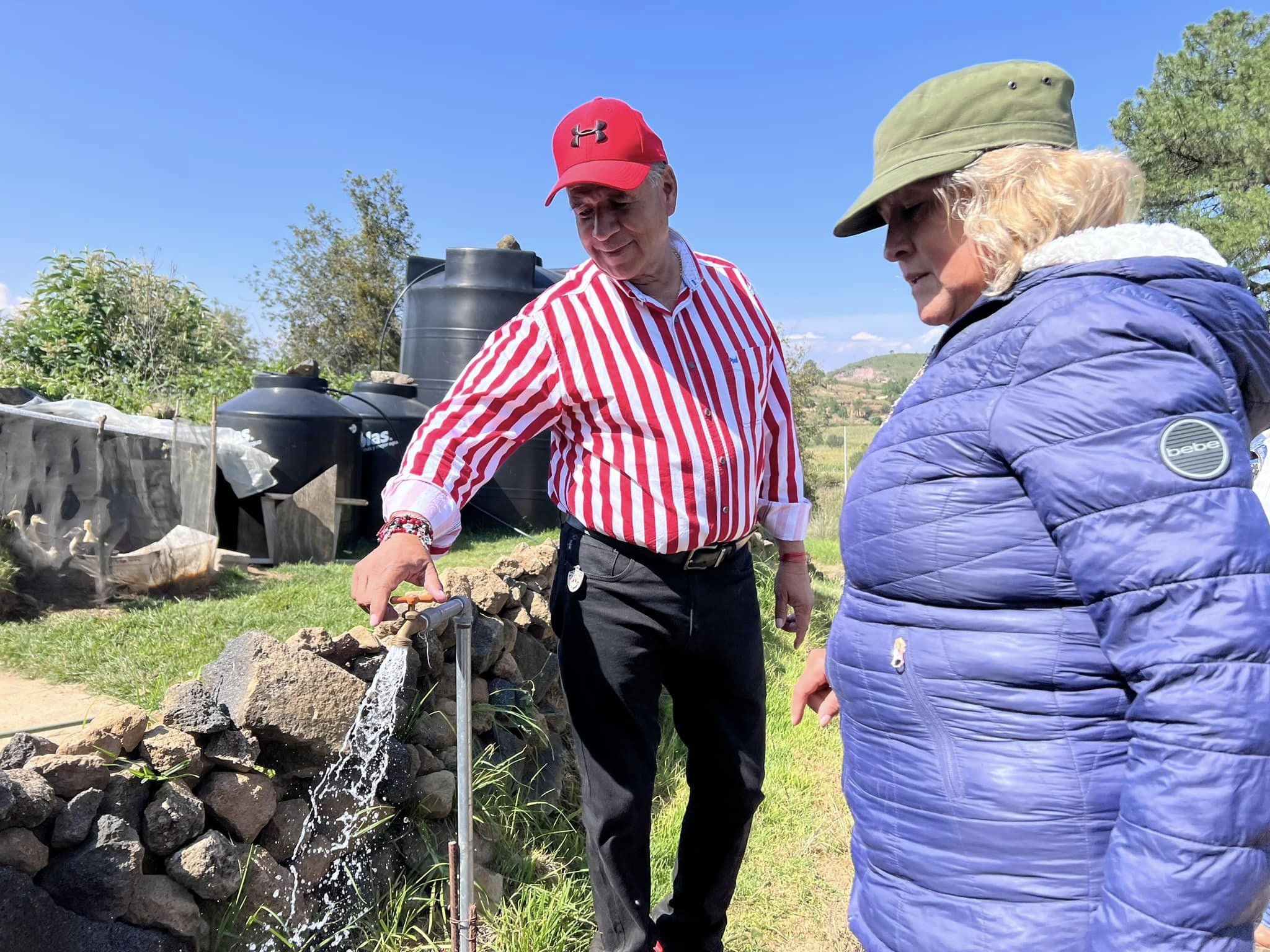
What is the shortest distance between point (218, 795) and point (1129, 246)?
7.10 ft

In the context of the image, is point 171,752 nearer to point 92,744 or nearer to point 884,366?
point 92,744

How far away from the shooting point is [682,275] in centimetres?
208

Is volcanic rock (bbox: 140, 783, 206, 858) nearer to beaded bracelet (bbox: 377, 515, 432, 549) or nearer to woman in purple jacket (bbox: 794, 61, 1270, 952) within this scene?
beaded bracelet (bbox: 377, 515, 432, 549)

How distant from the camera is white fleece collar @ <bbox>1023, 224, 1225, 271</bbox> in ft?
3.11

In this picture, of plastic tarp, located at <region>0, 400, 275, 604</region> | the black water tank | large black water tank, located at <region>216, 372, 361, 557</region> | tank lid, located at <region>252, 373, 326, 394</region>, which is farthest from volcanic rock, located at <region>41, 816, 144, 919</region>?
tank lid, located at <region>252, 373, 326, 394</region>

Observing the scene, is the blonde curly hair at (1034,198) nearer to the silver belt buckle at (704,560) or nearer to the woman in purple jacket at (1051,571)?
the woman in purple jacket at (1051,571)

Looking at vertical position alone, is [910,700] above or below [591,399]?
below

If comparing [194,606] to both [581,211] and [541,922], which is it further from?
[581,211]

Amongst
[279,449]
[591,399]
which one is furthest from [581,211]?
[279,449]

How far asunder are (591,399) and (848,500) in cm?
82

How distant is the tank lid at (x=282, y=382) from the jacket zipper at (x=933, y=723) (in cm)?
768

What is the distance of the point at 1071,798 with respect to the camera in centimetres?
95

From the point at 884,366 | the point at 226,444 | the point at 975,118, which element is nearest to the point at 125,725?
the point at 975,118

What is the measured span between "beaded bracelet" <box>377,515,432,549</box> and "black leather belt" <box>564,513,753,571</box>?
0.39 m
